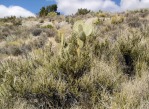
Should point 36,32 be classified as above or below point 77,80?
below

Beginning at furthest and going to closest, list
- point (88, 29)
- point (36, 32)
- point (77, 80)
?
point (36, 32)
point (88, 29)
point (77, 80)

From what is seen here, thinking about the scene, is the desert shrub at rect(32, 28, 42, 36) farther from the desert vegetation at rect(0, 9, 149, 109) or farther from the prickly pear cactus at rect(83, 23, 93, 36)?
the desert vegetation at rect(0, 9, 149, 109)

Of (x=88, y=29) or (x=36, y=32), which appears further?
(x=36, y=32)

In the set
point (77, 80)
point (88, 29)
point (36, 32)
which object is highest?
point (88, 29)

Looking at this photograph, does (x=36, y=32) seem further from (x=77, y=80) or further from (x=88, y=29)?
(x=77, y=80)

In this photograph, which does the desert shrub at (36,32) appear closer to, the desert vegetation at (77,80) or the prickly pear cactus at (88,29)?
the prickly pear cactus at (88,29)

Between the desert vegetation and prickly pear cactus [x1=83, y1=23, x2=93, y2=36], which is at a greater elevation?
prickly pear cactus [x1=83, y1=23, x2=93, y2=36]

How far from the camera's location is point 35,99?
523 cm

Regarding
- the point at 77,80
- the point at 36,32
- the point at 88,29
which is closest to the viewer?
the point at 77,80

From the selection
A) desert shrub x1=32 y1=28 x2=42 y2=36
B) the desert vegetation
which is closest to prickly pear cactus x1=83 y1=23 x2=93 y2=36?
the desert vegetation

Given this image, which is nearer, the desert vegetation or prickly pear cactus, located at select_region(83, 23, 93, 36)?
the desert vegetation

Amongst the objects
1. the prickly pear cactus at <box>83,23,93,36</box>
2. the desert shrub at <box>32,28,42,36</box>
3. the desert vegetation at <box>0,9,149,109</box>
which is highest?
the prickly pear cactus at <box>83,23,93,36</box>

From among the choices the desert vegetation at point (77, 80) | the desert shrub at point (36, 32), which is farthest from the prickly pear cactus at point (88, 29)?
the desert shrub at point (36, 32)

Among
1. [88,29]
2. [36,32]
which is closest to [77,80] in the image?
[88,29]
